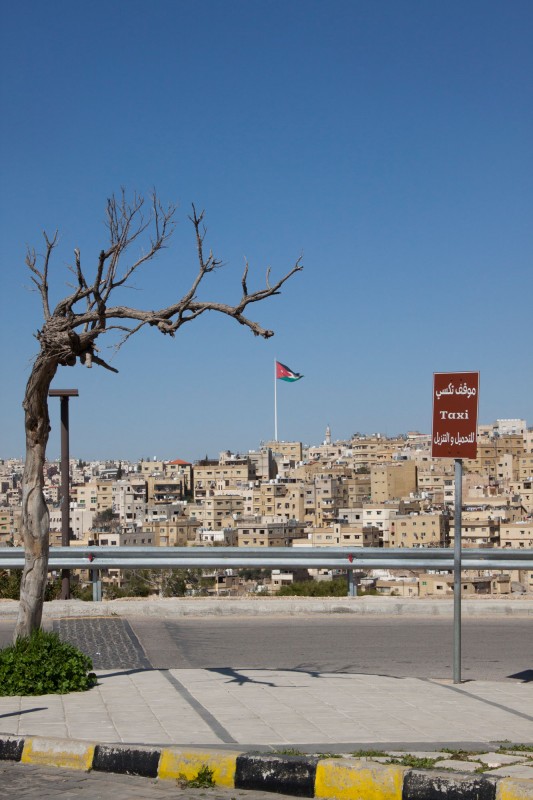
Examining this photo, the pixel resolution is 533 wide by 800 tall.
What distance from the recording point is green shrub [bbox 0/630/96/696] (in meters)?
9.24

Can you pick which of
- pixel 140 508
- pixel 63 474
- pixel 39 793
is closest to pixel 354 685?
pixel 39 793

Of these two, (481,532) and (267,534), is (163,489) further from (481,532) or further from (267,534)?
(267,534)

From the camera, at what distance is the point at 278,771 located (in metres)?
6.70

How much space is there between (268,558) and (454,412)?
5.16 meters

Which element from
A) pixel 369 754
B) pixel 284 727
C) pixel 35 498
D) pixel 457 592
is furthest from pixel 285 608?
pixel 369 754

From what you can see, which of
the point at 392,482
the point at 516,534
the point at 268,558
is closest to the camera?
the point at 268,558

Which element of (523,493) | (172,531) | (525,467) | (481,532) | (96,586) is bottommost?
(172,531)

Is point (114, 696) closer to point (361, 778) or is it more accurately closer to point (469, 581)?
point (361, 778)

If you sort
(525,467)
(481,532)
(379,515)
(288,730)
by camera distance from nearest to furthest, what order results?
1. (288,730)
2. (481,532)
3. (379,515)
4. (525,467)

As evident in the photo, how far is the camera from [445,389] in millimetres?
10641

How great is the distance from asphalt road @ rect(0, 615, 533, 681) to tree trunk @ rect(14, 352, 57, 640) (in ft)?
4.72

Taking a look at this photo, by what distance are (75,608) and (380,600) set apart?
160 inches

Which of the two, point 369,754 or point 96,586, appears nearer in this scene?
point 369,754

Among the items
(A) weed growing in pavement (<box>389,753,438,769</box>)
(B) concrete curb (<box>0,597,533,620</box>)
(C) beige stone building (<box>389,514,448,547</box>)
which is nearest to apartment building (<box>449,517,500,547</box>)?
(C) beige stone building (<box>389,514,448,547</box>)
